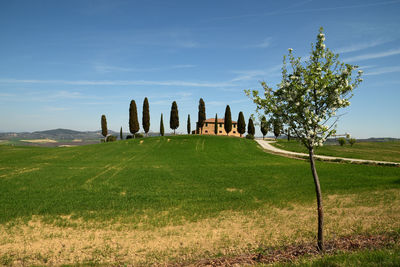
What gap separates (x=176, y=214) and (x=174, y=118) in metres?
70.8

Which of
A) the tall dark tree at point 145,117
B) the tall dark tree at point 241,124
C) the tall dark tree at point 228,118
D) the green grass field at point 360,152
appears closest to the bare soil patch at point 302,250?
the green grass field at point 360,152

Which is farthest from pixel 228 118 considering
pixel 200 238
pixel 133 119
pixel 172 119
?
pixel 200 238

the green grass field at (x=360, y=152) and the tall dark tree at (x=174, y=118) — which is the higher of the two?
the tall dark tree at (x=174, y=118)

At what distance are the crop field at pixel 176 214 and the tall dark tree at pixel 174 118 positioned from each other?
58019 millimetres

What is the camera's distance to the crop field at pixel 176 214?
36.5ft

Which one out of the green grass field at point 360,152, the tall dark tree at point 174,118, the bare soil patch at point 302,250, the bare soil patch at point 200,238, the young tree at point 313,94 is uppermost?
the tall dark tree at point 174,118

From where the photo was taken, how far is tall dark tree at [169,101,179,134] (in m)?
84.7

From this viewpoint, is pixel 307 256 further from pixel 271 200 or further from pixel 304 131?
pixel 271 200

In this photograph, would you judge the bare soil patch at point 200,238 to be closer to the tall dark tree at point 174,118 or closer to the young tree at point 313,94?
the young tree at point 313,94

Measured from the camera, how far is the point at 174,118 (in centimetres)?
8506

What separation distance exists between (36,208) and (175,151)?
39.1m

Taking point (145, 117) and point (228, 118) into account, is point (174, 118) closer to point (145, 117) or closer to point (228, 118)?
point (145, 117)

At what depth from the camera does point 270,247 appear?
1090 cm

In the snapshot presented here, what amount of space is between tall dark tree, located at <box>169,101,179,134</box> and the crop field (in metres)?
58.0
